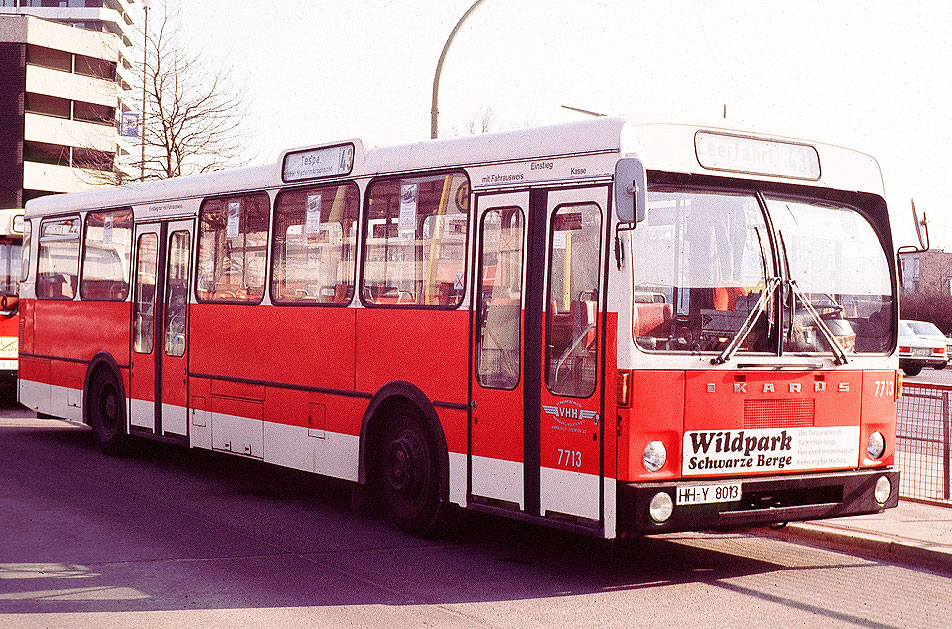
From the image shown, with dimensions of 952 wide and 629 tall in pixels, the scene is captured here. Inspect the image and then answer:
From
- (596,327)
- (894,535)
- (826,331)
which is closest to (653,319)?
(596,327)

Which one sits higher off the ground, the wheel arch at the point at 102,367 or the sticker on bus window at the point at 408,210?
the sticker on bus window at the point at 408,210

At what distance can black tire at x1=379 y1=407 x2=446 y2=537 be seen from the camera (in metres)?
9.40

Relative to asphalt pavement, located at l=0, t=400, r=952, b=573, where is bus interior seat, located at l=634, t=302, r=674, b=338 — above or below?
above

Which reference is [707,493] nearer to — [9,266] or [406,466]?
[406,466]

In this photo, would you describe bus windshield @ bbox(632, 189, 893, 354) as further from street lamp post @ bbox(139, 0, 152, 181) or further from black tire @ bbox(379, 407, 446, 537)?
street lamp post @ bbox(139, 0, 152, 181)

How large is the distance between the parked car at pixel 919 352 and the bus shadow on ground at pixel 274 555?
31376 millimetres

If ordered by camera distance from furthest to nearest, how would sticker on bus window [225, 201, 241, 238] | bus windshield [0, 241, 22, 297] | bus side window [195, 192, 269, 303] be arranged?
1. bus windshield [0, 241, 22, 297]
2. sticker on bus window [225, 201, 241, 238]
3. bus side window [195, 192, 269, 303]

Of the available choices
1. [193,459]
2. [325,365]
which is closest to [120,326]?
[193,459]

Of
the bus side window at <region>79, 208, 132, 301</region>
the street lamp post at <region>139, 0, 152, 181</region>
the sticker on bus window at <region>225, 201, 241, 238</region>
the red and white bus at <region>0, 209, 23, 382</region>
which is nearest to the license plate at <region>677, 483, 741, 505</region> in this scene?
the sticker on bus window at <region>225, 201, 241, 238</region>

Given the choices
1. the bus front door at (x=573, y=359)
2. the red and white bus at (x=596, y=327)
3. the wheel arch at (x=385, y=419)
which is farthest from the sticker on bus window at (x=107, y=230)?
the bus front door at (x=573, y=359)

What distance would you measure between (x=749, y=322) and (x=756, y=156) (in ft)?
4.00

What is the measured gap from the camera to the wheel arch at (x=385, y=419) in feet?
30.1

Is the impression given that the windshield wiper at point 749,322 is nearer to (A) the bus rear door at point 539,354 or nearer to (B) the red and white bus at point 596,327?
(B) the red and white bus at point 596,327

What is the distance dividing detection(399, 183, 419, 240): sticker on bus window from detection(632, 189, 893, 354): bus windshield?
2549 millimetres
